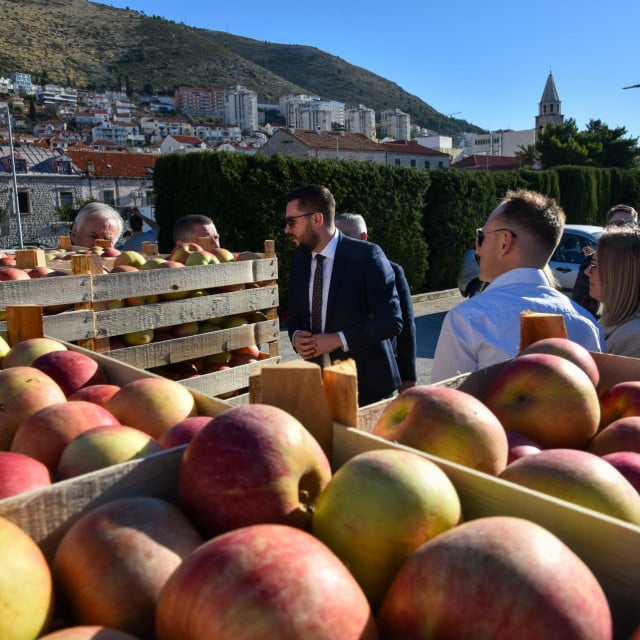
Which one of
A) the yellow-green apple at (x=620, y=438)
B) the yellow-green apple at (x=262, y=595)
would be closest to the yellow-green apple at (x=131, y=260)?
the yellow-green apple at (x=620, y=438)

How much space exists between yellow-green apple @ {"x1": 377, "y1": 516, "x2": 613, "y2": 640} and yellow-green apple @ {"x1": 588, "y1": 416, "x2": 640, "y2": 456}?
817 mm

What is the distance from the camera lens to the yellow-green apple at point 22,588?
938 mm

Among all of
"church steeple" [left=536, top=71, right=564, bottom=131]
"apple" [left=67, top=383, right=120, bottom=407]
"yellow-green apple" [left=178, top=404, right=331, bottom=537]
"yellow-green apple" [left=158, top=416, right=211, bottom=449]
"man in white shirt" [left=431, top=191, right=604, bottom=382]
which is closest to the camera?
"yellow-green apple" [left=178, top=404, right=331, bottom=537]

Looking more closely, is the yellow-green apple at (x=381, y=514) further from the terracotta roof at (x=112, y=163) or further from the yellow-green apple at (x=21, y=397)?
the terracotta roof at (x=112, y=163)

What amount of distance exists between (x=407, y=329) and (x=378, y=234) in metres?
11.2

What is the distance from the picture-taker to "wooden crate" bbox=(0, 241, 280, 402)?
139 inches

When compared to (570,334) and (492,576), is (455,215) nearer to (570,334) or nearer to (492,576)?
(570,334)

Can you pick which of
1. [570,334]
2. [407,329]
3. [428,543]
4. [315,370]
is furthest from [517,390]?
[407,329]

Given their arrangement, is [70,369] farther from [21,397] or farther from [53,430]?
[53,430]

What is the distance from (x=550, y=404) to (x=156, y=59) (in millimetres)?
182703

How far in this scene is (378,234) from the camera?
1570 cm

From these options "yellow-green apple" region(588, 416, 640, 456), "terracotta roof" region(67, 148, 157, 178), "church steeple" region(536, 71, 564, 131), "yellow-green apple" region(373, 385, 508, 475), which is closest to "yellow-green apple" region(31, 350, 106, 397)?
"yellow-green apple" region(373, 385, 508, 475)

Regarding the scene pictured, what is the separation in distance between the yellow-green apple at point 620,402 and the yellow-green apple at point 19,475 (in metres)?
1.61

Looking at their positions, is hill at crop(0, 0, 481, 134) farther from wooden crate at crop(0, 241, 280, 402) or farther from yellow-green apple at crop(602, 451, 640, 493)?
yellow-green apple at crop(602, 451, 640, 493)
